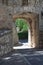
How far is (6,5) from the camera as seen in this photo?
11.3m

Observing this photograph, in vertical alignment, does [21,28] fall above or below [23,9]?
below

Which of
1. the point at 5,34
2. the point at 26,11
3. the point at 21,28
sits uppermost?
the point at 26,11

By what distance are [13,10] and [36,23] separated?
1850 millimetres

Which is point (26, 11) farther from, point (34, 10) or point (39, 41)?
point (39, 41)

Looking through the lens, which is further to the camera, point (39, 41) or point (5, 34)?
point (39, 41)

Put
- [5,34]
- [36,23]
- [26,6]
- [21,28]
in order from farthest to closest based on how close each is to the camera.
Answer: [21,28] < [36,23] < [26,6] < [5,34]

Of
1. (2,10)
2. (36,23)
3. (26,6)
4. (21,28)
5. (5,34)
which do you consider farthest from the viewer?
(21,28)

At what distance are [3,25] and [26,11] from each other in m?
1.76

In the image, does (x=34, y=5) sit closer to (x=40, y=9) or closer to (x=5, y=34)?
(x=40, y=9)

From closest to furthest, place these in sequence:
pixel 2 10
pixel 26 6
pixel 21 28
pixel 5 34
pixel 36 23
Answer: pixel 5 34
pixel 2 10
pixel 26 6
pixel 36 23
pixel 21 28

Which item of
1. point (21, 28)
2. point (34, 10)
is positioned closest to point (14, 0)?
point (34, 10)

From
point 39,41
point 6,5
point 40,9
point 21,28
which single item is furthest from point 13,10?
point 21,28

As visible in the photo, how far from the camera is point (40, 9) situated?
12039 mm

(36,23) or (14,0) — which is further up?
(14,0)
